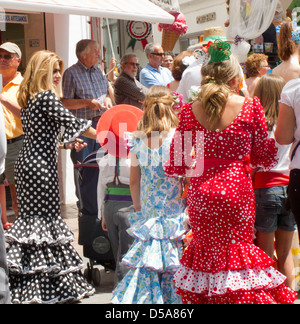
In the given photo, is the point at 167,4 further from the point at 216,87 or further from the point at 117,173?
the point at 216,87

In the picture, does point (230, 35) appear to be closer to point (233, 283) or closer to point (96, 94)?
point (96, 94)

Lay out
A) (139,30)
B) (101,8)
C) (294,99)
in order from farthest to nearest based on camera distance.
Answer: (139,30), (101,8), (294,99)

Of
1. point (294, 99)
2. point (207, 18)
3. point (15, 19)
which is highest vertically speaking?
point (207, 18)

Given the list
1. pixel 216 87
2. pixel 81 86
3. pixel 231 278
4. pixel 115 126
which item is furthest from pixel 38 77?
pixel 81 86

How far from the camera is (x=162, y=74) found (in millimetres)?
8914

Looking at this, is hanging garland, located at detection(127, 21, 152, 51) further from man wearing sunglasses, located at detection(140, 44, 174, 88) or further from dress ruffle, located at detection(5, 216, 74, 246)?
dress ruffle, located at detection(5, 216, 74, 246)

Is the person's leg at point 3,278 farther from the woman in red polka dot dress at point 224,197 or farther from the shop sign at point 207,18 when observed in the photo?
the shop sign at point 207,18

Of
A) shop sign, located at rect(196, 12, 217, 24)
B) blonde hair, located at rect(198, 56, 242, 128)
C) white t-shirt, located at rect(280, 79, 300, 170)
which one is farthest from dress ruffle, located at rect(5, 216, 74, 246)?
shop sign, located at rect(196, 12, 217, 24)

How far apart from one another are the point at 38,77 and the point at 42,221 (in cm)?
114

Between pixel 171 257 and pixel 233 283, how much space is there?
70 centimetres

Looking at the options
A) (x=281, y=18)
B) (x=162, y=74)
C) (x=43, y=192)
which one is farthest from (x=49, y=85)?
(x=281, y=18)

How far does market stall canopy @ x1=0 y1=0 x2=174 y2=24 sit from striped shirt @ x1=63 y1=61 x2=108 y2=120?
874 mm

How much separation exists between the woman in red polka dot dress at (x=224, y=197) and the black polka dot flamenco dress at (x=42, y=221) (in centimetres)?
129

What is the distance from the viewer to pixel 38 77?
482 centimetres
